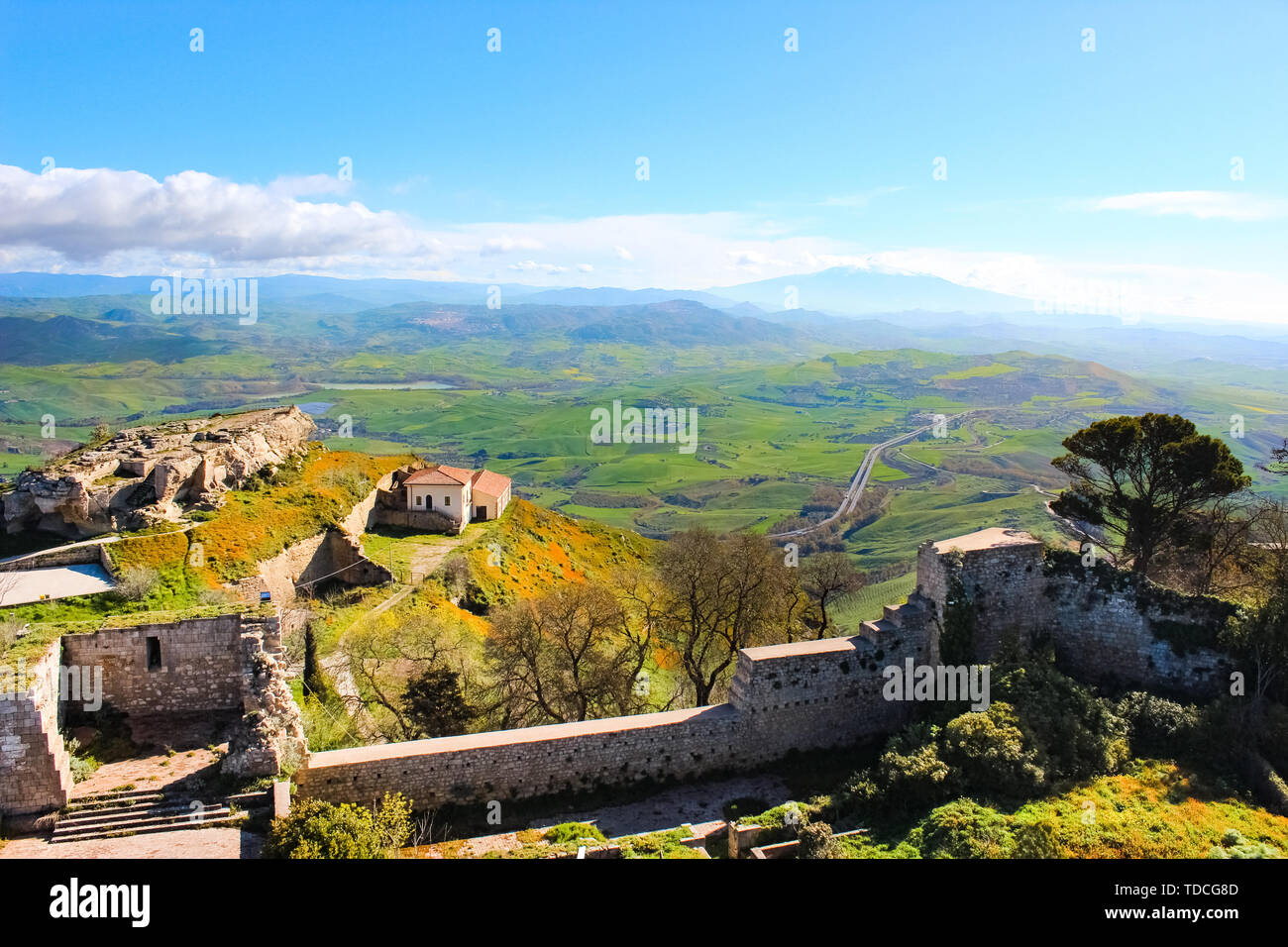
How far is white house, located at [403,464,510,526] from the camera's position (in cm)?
4462

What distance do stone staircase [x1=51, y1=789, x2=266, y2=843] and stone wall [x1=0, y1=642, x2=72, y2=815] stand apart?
46 centimetres

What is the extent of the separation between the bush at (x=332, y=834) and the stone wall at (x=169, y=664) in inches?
170

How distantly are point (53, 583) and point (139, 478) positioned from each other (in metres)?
8.40

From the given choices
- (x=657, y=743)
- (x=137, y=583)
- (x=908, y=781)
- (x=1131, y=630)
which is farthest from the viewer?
(x=137, y=583)

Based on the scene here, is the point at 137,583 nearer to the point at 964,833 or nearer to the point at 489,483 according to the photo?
the point at 964,833

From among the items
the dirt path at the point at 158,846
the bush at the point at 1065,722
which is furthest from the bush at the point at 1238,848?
the dirt path at the point at 158,846

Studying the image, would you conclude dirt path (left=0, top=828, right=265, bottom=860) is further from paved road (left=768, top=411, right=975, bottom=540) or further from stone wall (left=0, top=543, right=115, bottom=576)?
paved road (left=768, top=411, right=975, bottom=540)

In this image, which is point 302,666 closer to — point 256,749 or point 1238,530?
point 256,749

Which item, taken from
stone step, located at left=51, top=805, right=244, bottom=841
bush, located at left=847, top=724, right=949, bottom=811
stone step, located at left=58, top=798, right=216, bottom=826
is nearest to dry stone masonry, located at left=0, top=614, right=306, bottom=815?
stone step, located at left=58, top=798, right=216, bottom=826

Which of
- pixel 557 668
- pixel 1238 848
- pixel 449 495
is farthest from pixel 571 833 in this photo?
pixel 449 495

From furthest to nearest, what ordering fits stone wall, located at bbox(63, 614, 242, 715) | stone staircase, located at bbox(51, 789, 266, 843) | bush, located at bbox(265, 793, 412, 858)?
stone wall, located at bbox(63, 614, 242, 715)
stone staircase, located at bbox(51, 789, 266, 843)
bush, located at bbox(265, 793, 412, 858)

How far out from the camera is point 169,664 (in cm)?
1559

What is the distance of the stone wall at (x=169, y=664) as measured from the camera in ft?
50.1
